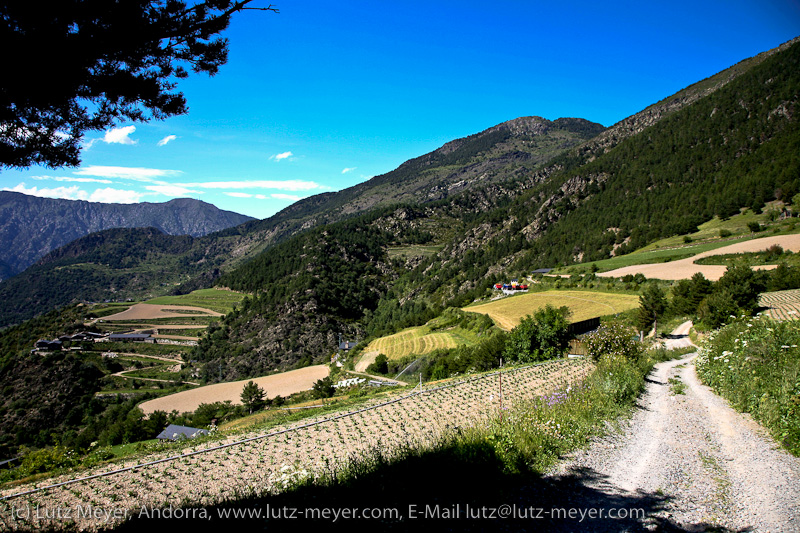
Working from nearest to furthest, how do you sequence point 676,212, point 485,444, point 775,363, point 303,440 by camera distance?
1. point 485,444
2. point 775,363
3. point 303,440
4. point 676,212

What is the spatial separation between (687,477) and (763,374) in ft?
17.7

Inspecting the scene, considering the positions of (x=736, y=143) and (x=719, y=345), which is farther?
(x=736, y=143)

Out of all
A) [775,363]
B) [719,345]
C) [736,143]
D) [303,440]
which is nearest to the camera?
[775,363]

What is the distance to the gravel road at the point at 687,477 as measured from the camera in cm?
417

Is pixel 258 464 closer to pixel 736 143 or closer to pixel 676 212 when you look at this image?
pixel 676 212

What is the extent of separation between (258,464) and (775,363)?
1272 cm

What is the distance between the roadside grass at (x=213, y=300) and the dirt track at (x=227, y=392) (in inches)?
3123

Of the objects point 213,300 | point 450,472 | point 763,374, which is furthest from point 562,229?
point 213,300

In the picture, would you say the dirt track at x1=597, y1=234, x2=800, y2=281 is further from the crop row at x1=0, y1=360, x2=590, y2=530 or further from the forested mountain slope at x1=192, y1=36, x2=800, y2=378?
the crop row at x1=0, y1=360, x2=590, y2=530

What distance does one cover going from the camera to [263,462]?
29.6ft

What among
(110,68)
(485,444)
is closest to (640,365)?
(485,444)

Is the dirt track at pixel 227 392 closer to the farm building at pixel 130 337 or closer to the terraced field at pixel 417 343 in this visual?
the terraced field at pixel 417 343

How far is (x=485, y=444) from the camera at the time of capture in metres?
6.03

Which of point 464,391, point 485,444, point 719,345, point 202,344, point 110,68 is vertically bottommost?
point 202,344
